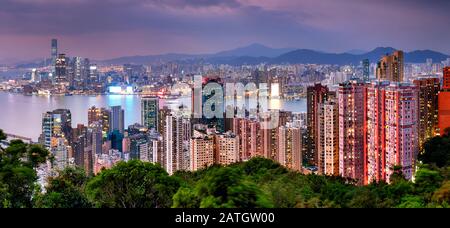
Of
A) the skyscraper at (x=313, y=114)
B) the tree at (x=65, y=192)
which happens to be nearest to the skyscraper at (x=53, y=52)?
the tree at (x=65, y=192)

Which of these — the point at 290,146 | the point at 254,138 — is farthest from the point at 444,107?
the point at 254,138

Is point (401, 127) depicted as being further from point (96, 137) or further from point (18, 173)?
point (18, 173)

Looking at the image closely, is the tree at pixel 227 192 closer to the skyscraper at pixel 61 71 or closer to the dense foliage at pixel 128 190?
the dense foliage at pixel 128 190

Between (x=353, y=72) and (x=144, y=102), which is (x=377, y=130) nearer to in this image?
(x=353, y=72)

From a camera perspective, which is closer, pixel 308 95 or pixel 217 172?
pixel 217 172

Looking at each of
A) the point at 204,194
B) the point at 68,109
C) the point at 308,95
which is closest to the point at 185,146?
the point at 68,109
